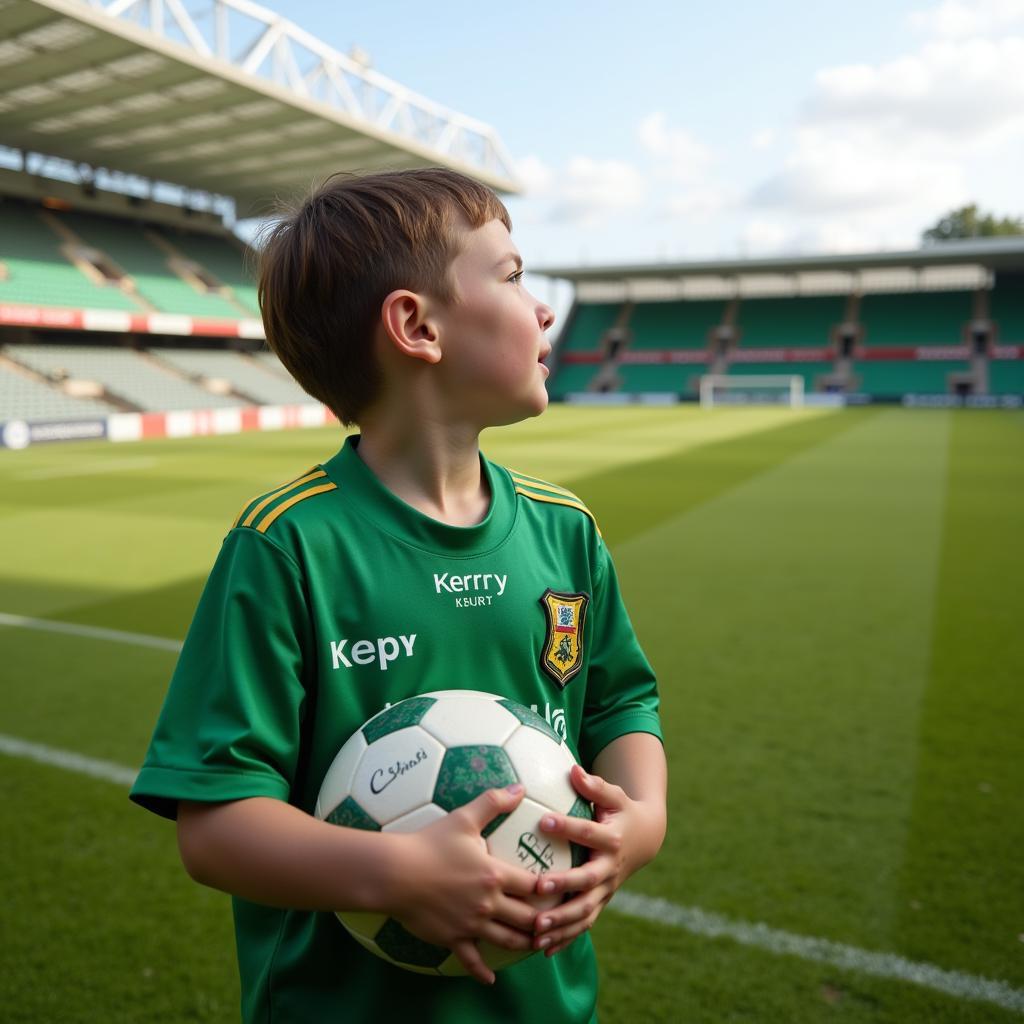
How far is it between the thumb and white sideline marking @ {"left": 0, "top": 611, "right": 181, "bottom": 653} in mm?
5179

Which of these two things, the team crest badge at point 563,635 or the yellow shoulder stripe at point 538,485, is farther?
the yellow shoulder stripe at point 538,485

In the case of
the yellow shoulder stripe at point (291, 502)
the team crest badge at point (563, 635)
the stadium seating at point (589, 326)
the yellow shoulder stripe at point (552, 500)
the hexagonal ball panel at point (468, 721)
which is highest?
the stadium seating at point (589, 326)

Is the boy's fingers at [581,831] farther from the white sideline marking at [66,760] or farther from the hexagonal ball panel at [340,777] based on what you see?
the white sideline marking at [66,760]

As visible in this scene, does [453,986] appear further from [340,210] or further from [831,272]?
[831,272]

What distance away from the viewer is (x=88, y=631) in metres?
6.45

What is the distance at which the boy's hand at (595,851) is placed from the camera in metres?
1.18

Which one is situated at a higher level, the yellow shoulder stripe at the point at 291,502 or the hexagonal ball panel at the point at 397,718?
the yellow shoulder stripe at the point at 291,502

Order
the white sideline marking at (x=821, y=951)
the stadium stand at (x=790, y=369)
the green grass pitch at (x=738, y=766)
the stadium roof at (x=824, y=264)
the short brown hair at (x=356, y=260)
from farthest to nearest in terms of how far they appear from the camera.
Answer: the stadium stand at (x=790, y=369) → the stadium roof at (x=824, y=264) → the green grass pitch at (x=738, y=766) → the white sideline marking at (x=821, y=951) → the short brown hair at (x=356, y=260)

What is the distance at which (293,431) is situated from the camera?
28.2 m

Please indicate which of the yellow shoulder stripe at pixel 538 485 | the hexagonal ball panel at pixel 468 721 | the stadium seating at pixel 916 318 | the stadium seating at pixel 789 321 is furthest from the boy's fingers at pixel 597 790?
the stadium seating at pixel 789 321

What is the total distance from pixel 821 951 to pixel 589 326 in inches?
2217

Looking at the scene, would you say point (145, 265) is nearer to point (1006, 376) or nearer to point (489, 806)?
point (489, 806)

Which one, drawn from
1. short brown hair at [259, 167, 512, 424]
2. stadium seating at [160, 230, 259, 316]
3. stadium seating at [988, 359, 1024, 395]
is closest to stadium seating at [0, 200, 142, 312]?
stadium seating at [160, 230, 259, 316]

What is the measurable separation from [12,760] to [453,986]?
365 centimetres
